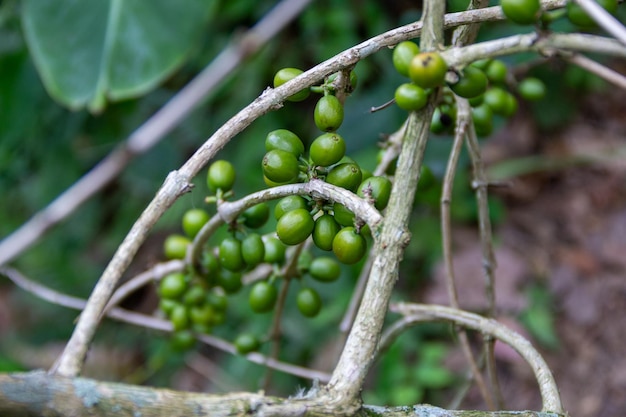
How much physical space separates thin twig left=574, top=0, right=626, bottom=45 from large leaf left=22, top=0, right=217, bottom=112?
1.34m

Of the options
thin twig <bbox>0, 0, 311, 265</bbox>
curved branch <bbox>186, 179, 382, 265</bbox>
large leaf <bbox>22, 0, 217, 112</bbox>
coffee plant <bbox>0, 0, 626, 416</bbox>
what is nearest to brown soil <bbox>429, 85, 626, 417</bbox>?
thin twig <bbox>0, 0, 311, 265</bbox>

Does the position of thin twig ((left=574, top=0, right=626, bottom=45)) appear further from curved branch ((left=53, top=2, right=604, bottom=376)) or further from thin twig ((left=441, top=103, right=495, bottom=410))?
thin twig ((left=441, top=103, right=495, bottom=410))

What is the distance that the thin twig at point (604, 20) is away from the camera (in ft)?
1.58

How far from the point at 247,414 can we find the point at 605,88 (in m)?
2.49

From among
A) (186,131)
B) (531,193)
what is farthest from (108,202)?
(531,193)

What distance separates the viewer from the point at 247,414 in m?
0.50

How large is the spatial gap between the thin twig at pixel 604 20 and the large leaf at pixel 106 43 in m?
1.34

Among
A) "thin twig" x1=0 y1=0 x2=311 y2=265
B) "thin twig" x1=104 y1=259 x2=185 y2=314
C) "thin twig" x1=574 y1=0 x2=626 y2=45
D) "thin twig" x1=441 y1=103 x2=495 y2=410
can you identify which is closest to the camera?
"thin twig" x1=574 y1=0 x2=626 y2=45

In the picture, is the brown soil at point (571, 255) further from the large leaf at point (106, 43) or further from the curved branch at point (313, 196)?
the curved branch at point (313, 196)

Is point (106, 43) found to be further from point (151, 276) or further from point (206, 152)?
point (206, 152)

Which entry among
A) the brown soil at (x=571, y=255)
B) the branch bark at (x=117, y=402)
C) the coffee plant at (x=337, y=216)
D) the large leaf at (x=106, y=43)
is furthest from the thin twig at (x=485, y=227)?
the brown soil at (x=571, y=255)

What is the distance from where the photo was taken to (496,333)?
0.72 m

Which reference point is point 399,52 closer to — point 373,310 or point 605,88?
point 373,310

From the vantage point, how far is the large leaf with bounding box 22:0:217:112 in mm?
1658
